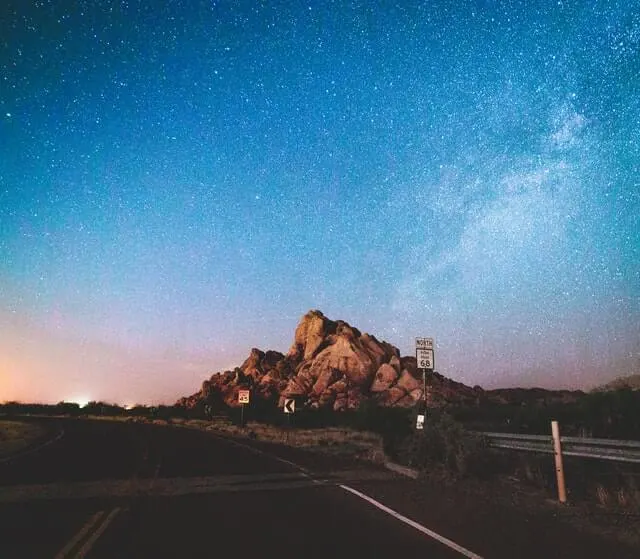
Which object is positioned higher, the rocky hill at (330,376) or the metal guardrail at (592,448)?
the rocky hill at (330,376)

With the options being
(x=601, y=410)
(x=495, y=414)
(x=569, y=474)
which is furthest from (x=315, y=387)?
(x=569, y=474)

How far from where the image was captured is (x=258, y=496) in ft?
36.3

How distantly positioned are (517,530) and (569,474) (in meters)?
6.99

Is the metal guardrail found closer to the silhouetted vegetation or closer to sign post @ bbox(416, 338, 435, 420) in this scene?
sign post @ bbox(416, 338, 435, 420)

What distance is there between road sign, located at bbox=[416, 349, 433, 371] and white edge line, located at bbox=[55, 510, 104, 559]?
34.3ft

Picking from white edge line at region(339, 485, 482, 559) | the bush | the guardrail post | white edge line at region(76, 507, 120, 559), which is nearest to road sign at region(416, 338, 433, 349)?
the bush

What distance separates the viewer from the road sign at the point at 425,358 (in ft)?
55.5

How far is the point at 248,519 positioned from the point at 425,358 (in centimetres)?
960

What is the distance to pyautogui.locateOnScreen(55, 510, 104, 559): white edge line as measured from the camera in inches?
259

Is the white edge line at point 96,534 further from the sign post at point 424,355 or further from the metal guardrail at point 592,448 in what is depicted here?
the sign post at point 424,355

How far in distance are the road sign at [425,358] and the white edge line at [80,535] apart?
10.5m

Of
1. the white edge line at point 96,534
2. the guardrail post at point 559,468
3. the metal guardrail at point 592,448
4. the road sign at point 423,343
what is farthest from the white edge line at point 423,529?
the road sign at point 423,343

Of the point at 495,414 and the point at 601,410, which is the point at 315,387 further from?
the point at 601,410

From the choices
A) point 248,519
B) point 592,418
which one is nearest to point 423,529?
point 248,519
